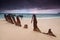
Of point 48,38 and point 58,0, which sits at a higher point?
point 58,0

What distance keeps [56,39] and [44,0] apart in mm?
2626

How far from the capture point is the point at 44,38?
2154 millimetres

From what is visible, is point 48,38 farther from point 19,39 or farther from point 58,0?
point 58,0

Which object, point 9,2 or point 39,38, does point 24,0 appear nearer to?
point 9,2

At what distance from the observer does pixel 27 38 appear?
2111 millimetres

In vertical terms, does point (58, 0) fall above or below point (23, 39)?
above

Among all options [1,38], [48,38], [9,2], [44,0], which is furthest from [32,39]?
[9,2]

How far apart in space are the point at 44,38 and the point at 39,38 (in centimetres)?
7

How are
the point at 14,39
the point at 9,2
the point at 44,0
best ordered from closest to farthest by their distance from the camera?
the point at 14,39
the point at 44,0
the point at 9,2

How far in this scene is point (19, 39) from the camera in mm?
2049

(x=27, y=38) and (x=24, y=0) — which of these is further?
(x=24, y=0)

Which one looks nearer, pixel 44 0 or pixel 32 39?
pixel 32 39

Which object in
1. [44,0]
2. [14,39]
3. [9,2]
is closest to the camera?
[14,39]

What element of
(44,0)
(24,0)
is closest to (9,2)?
(24,0)
